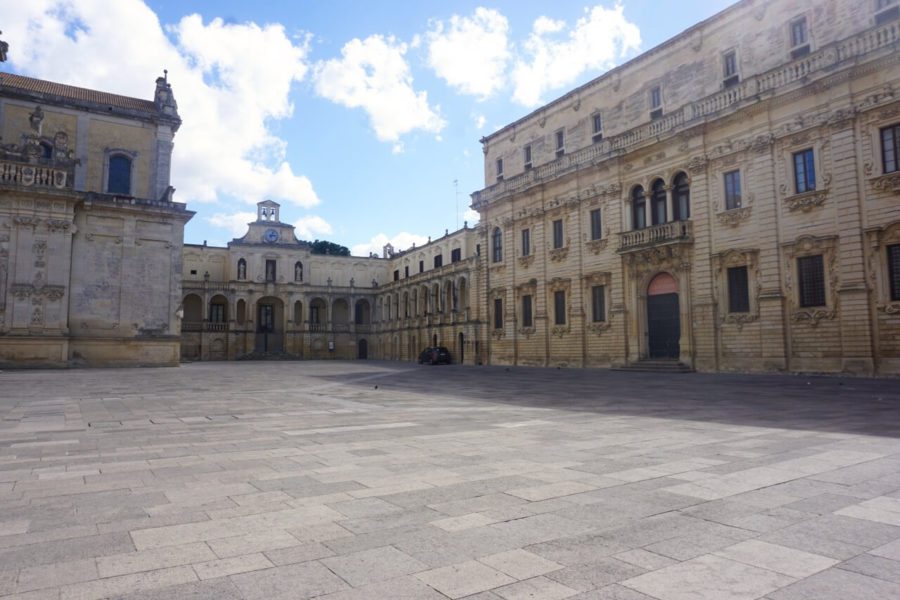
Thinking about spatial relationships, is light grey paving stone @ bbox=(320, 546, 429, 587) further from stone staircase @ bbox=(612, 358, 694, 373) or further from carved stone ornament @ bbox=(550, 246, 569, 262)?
carved stone ornament @ bbox=(550, 246, 569, 262)

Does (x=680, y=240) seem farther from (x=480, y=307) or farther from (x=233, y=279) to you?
(x=233, y=279)

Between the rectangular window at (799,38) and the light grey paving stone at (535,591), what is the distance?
28139 millimetres

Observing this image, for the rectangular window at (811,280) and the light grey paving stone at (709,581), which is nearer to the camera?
the light grey paving stone at (709,581)

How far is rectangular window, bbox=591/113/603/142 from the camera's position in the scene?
34156 millimetres

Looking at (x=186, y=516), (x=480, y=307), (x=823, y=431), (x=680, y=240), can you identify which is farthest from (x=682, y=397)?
(x=480, y=307)

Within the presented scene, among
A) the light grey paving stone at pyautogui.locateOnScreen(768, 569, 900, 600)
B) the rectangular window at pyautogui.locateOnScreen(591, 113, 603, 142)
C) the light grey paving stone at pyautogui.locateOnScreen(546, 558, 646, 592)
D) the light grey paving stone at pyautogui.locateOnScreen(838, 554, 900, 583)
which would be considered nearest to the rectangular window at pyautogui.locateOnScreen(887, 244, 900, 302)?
the rectangular window at pyautogui.locateOnScreen(591, 113, 603, 142)

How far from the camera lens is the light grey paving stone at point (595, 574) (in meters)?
3.11

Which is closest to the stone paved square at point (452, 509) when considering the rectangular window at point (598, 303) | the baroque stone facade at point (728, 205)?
the baroque stone facade at point (728, 205)

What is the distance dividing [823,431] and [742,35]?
24.4 metres

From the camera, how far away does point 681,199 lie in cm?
2803

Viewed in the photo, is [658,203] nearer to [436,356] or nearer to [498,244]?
[498,244]

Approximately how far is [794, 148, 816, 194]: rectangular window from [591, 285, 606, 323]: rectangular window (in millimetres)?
10909

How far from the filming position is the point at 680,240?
26.6m

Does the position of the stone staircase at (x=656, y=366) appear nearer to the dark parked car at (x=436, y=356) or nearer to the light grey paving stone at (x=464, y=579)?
the dark parked car at (x=436, y=356)
